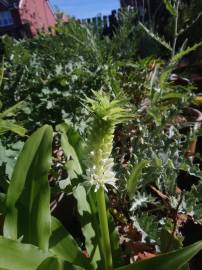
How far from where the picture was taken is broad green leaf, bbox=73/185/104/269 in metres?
0.88

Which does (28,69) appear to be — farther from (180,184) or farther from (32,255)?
(32,255)

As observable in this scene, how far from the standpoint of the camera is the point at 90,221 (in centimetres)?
91

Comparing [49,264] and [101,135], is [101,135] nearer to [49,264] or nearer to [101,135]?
[101,135]

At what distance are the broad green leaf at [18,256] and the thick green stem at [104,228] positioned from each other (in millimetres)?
129

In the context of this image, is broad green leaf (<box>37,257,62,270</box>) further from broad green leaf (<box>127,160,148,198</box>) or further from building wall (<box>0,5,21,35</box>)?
building wall (<box>0,5,21,35</box>)

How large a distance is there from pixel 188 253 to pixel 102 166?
0.20 metres

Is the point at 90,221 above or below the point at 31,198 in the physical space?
below

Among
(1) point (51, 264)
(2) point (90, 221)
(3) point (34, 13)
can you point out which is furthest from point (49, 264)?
(3) point (34, 13)

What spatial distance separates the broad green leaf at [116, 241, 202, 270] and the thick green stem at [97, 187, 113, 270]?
10cm

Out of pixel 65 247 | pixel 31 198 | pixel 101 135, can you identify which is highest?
pixel 101 135

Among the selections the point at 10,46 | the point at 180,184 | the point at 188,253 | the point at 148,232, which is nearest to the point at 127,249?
the point at 148,232

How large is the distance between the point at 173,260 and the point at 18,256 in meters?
0.25

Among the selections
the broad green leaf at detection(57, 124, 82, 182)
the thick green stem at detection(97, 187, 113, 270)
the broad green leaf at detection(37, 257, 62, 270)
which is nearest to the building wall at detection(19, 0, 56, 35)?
the broad green leaf at detection(57, 124, 82, 182)

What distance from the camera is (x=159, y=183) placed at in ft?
3.42
